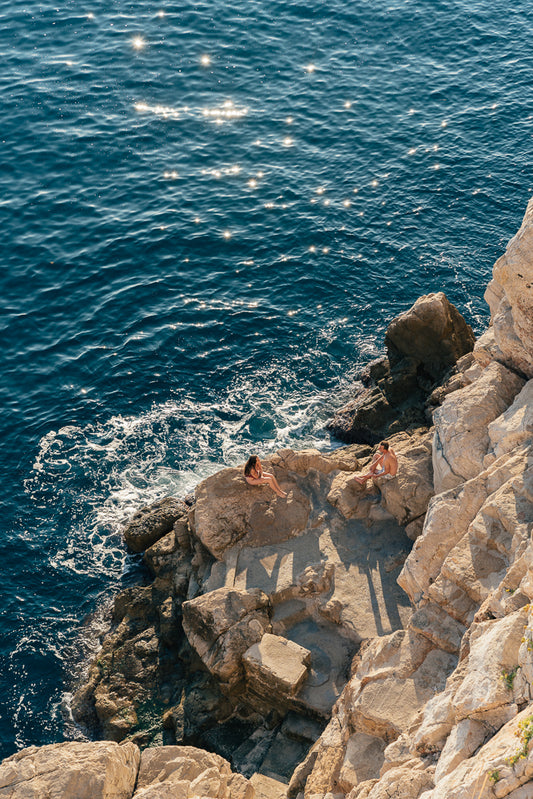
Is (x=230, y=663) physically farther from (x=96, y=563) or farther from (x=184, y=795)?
(x=96, y=563)

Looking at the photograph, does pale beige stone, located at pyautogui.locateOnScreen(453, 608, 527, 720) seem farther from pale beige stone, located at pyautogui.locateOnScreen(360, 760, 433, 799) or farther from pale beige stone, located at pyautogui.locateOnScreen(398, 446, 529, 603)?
pale beige stone, located at pyautogui.locateOnScreen(398, 446, 529, 603)

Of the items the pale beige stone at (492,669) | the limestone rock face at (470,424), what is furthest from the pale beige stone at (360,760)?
the limestone rock face at (470,424)

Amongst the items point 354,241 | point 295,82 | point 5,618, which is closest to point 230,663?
point 5,618

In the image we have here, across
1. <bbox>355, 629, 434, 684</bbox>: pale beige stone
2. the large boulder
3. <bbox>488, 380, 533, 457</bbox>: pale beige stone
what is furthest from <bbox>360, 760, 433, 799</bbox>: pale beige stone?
the large boulder


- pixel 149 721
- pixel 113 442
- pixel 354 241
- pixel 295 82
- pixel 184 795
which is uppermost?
pixel 295 82

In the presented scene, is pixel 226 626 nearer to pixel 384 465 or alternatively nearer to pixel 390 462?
pixel 384 465
